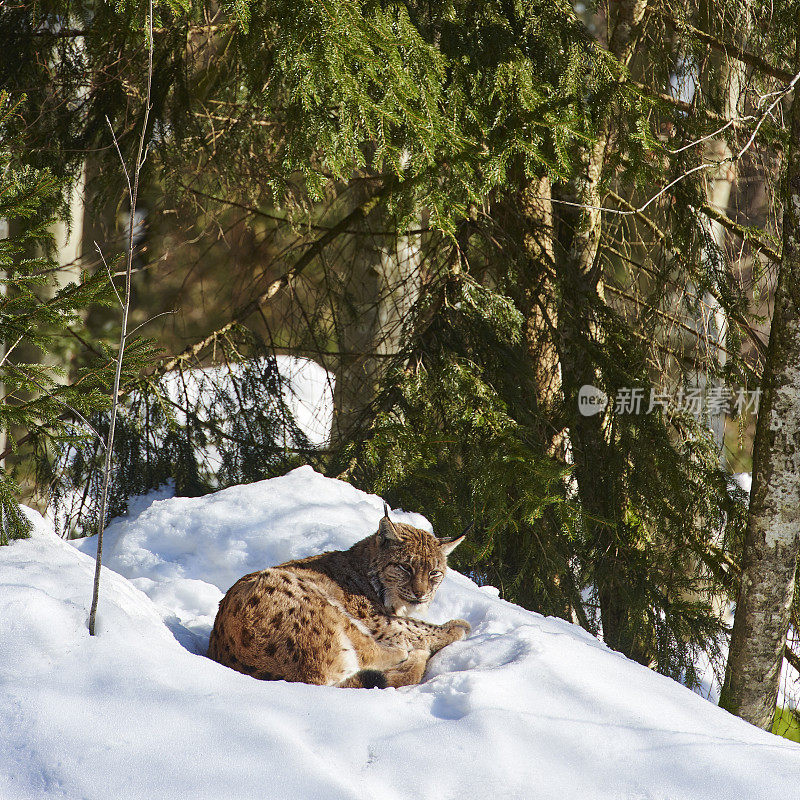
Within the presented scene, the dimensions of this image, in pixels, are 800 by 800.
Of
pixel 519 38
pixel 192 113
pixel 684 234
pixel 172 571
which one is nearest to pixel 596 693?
pixel 172 571

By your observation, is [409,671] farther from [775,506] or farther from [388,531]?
[775,506]

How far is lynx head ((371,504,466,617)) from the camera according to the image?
333cm

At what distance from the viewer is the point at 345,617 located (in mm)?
3084

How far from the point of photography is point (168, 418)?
5309mm

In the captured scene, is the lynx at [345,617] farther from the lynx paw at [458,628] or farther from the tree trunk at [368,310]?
the tree trunk at [368,310]

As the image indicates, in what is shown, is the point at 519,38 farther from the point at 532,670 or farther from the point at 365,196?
the point at 532,670

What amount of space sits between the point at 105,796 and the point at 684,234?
430 centimetres

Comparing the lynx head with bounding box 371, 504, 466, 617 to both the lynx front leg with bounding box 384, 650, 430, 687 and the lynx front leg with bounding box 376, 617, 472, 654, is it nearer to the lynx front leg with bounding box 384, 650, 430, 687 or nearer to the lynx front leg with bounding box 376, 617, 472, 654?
the lynx front leg with bounding box 376, 617, 472, 654

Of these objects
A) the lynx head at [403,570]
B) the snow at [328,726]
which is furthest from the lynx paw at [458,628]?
the snow at [328,726]

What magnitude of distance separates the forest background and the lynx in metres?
→ 0.86

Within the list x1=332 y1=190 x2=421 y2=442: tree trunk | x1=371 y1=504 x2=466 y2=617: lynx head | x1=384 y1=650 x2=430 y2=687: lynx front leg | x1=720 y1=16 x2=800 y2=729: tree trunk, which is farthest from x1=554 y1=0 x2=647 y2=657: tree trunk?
x1=384 y1=650 x2=430 y2=687: lynx front leg

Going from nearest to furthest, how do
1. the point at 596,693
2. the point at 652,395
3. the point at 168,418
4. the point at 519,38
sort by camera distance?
the point at 596,693, the point at 519,38, the point at 652,395, the point at 168,418

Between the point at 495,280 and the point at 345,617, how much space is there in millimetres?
3017

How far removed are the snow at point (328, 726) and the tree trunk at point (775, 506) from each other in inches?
77.9
